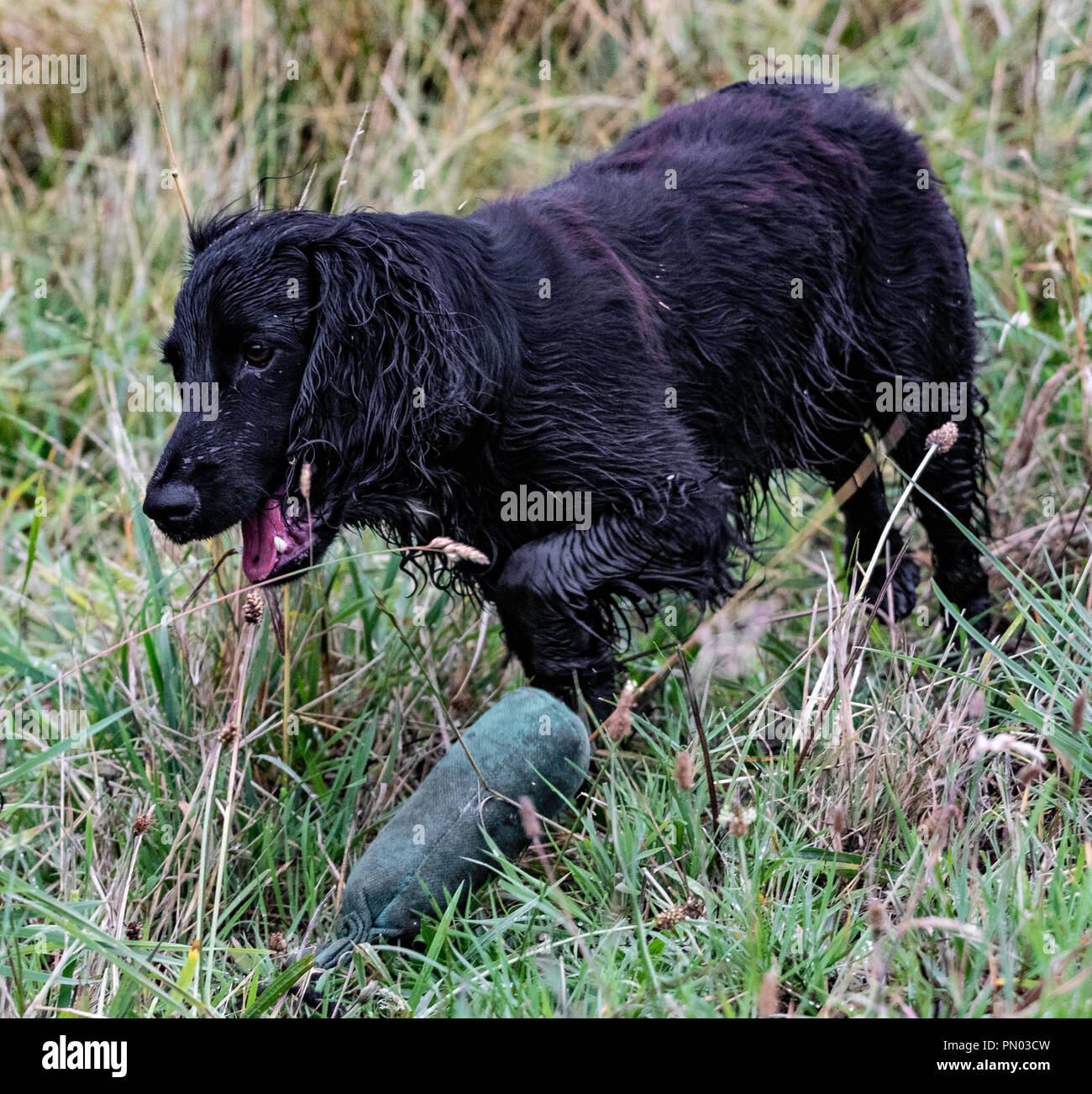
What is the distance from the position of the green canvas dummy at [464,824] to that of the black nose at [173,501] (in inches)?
28.2

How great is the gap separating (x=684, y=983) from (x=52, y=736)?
181 centimetres

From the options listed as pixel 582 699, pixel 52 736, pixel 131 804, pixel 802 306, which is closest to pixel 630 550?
pixel 582 699

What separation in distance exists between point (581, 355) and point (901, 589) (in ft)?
4.60

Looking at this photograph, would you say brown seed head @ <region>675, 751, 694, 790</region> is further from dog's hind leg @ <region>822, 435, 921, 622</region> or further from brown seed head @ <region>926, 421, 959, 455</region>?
dog's hind leg @ <region>822, 435, 921, 622</region>

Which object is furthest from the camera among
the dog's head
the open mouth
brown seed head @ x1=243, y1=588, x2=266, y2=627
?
the open mouth

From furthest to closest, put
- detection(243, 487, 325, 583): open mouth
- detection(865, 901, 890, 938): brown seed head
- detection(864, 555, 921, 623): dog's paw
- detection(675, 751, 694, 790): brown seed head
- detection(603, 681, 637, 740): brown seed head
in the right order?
detection(864, 555, 921, 623): dog's paw
detection(243, 487, 325, 583): open mouth
detection(603, 681, 637, 740): brown seed head
detection(675, 751, 694, 790): brown seed head
detection(865, 901, 890, 938): brown seed head

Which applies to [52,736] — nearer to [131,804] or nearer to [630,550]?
[131,804]

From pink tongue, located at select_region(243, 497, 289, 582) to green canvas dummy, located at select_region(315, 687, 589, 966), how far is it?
591mm

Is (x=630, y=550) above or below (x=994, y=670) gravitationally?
above

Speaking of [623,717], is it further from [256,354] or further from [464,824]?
[256,354]

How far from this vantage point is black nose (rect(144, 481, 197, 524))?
2.59 meters

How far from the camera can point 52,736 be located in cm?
323

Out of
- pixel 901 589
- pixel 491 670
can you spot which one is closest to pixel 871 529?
pixel 901 589

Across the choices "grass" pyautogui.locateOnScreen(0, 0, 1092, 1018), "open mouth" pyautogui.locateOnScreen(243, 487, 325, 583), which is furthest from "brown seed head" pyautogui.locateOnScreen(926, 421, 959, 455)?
"open mouth" pyautogui.locateOnScreen(243, 487, 325, 583)
